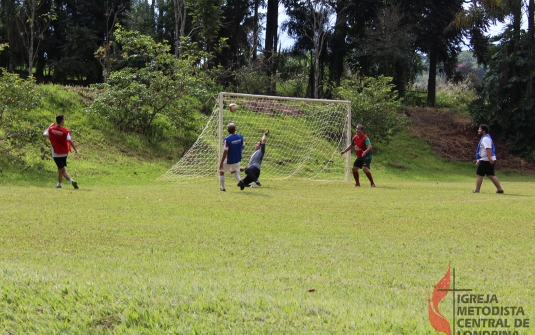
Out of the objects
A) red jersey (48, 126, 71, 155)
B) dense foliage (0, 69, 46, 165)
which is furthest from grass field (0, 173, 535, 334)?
dense foliage (0, 69, 46, 165)

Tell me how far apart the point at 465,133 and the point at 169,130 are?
18663mm

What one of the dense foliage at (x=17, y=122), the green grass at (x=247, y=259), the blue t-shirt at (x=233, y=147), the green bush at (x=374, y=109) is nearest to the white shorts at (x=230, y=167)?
the blue t-shirt at (x=233, y=147)

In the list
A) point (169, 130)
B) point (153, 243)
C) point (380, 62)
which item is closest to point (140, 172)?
point (169, 130)

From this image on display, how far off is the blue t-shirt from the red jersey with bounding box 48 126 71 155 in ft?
13.8

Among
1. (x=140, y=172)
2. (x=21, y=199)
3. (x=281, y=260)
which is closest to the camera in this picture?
(x=281, y=260)

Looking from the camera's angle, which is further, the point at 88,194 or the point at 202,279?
the point at 88,194

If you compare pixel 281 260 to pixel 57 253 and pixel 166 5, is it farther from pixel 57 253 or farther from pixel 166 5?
pixel 166 5

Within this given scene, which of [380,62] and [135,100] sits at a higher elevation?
[380,62]

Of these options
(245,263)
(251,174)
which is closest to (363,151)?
(251,174)

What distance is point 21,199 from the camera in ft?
41.0

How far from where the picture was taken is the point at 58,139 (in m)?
15.3

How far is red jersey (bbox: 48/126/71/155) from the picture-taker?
50.1 feet

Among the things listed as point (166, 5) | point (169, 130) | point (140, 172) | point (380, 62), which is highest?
point (166, 5)

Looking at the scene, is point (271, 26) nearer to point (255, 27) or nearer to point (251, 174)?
point (255, 27)
